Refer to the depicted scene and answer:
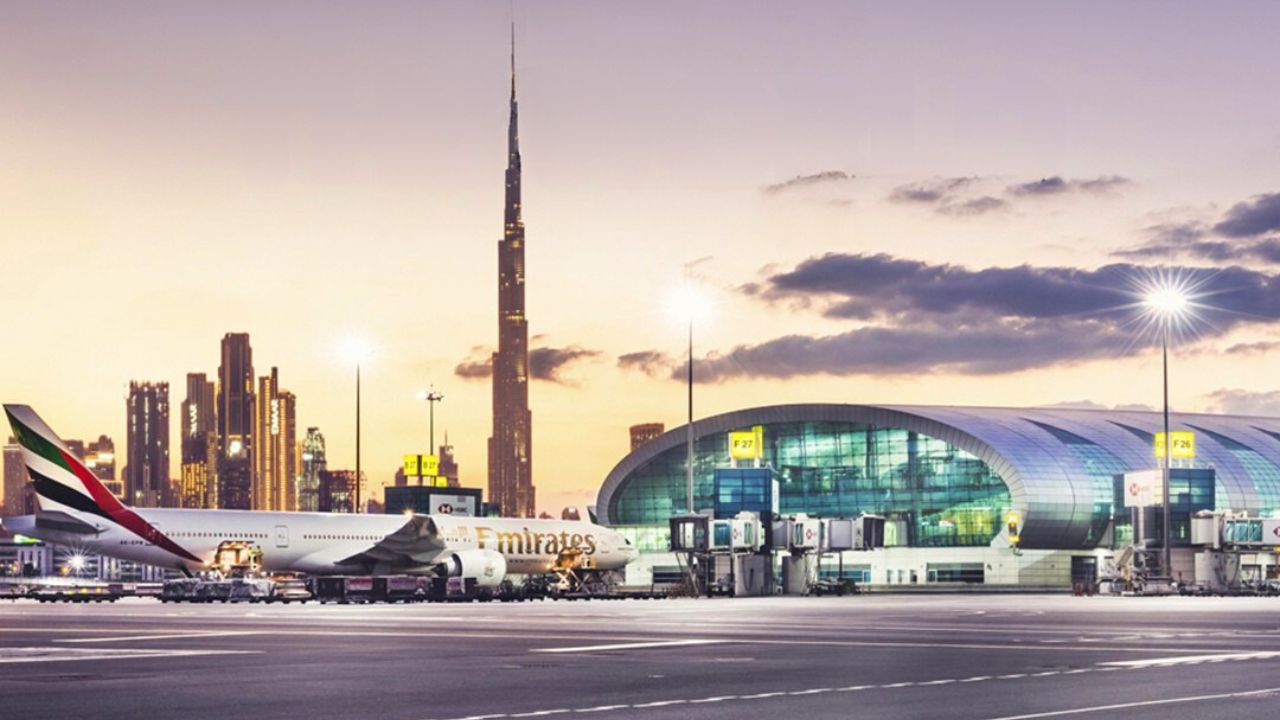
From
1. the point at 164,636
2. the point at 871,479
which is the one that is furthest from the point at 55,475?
the point at 871,479

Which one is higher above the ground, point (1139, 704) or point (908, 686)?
point (1139, 704)

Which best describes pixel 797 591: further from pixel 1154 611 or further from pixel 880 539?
pixel 1154 611

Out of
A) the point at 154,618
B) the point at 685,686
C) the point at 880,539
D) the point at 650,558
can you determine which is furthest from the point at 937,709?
the point at 650,558

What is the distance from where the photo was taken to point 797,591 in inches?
4126

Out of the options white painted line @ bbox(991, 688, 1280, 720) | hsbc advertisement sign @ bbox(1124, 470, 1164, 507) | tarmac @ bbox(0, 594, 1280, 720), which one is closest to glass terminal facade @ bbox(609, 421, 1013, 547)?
hsbc advertisement sign @ bbox(1124, 470, 1164, 507)

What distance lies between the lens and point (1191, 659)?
102ft

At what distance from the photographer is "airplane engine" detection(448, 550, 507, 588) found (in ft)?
296

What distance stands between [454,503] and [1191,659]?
153828 millimetres

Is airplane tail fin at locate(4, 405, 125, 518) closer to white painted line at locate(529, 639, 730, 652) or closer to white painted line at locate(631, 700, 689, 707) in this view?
white painted line at locate(529, 639, 730, 652)

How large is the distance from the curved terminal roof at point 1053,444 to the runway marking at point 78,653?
11503cm

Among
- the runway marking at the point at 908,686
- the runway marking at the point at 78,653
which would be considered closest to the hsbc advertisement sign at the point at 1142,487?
the runway marking at the point at 908,686

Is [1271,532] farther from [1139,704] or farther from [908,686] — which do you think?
[1139,704]

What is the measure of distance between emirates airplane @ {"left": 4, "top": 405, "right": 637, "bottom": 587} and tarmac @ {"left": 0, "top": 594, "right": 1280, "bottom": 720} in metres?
39.3

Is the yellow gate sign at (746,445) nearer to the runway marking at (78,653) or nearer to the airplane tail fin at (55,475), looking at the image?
the airplane tail fin at (55,475)
